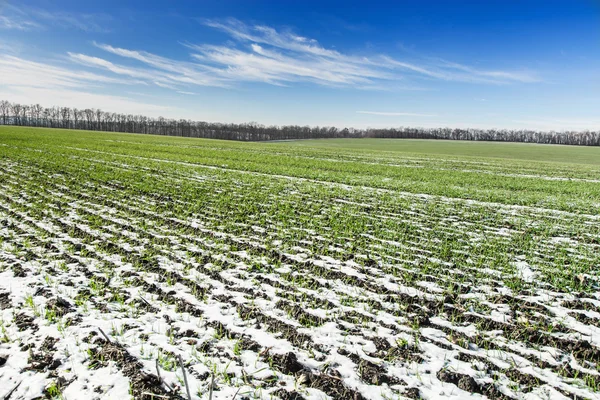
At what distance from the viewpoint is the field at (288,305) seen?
359 centimetres

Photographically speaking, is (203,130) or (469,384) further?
(203,130)

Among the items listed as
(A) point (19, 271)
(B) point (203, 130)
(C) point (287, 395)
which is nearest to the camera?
(C) point (287, 395)

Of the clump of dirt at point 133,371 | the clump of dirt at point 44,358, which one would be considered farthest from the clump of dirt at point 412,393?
the clump of dirt at point 44,358

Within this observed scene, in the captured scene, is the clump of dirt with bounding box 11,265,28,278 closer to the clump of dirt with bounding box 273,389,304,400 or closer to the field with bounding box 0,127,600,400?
the field with bounding box 0,127,600,400

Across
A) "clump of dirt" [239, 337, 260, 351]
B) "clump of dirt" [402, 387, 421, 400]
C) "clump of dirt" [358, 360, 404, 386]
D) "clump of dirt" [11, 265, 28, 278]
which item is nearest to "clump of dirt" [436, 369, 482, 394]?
"clump of dirt" [402, 387, 421, 400]

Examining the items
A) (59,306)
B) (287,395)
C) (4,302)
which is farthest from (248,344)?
(4,302)

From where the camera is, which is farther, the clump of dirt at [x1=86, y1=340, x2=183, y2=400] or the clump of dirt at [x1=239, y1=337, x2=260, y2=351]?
the clump of dirt at [x1=239, y1=337, x2=260, y2=351]

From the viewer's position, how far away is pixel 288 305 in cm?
516

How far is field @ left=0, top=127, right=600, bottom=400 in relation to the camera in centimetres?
359

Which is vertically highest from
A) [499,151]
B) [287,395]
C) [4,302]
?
[499,151]

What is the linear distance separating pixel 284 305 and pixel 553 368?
11.2 feet

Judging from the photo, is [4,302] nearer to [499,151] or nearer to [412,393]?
[412,393]

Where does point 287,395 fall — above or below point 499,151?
below

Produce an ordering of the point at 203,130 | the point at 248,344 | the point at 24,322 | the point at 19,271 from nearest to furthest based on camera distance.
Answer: the point at 248,344, the point at 24,322, the point at 19,271, the point at 203,130
